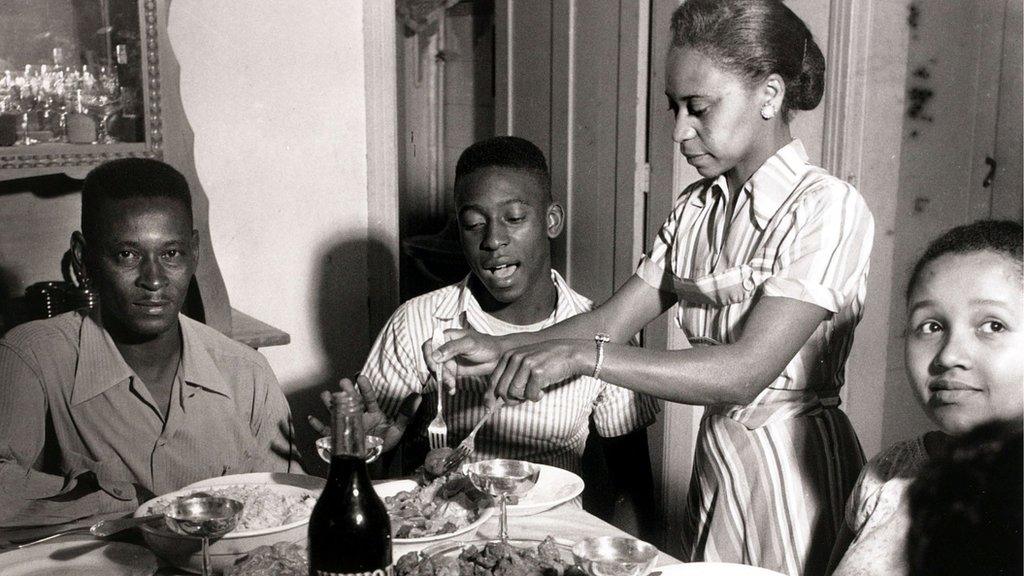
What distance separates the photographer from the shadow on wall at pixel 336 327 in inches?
112

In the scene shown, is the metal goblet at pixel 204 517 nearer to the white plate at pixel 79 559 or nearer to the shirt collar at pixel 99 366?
the white plate at pixel 79 559

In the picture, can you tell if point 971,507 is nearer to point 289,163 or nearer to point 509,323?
point 509,323

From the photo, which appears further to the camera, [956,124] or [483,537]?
[956,124]

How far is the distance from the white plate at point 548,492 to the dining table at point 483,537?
2 cm

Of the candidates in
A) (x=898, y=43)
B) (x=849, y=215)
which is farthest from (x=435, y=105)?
(x=849, y=215)

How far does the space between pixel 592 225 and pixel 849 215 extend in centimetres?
165

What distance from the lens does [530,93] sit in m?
3.46

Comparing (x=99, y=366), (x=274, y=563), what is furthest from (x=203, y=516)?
(x=99, y=366)

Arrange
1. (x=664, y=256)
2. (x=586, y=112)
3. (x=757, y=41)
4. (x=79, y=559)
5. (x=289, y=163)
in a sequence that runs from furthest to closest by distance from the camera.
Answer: (x=586, y=112)
(x=289, y=163)
(x=664, y=256)
(x=757, y=41)
(x=79, y=559)

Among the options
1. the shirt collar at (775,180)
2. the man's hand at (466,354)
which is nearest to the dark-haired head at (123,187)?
the man's hand at (466,354)

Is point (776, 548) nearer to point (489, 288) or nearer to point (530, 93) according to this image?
point (489, 288)

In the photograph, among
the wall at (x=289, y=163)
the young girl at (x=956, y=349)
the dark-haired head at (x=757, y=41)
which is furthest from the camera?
the wall at (x=289, y=163)

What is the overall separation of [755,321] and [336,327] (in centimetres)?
166

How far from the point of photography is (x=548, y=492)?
1.65m
